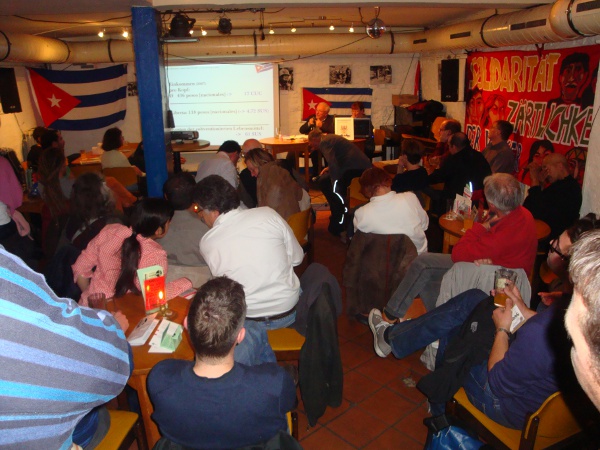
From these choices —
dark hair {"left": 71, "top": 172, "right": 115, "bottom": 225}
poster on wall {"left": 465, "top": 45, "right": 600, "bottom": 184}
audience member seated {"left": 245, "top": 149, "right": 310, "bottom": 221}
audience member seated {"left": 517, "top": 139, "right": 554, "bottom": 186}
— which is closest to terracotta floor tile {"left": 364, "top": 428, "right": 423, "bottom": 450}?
audience member seated {"left": 245, "top": 149, "right": 310, "bottom": 221}

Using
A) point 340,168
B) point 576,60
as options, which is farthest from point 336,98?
point 576,60

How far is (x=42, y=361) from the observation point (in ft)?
3.06

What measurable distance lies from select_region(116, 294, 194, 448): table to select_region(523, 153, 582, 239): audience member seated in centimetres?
333

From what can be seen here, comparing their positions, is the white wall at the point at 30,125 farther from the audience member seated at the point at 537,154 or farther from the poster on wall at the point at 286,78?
the audience member seated at the point at 537,154

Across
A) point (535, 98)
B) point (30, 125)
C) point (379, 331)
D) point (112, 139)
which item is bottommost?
point (379, 331)

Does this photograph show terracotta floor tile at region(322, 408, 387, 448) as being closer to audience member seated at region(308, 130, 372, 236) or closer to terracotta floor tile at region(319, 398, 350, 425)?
terracotta floor tile at region(319, 398, 350, 425)

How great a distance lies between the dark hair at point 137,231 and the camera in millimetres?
2770

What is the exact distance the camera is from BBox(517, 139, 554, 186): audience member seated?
519 cm

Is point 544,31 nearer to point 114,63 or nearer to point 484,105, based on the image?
point 484,105

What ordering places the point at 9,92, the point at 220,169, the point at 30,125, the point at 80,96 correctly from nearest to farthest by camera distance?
the point at 220,169
the point at 9,92
the point at 30,125
the point at 80,96

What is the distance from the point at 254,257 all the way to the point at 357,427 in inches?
48.1

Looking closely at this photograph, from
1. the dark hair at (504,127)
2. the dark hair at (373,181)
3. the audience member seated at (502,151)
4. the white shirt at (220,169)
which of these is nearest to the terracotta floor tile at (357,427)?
the dark hair at (373,181)

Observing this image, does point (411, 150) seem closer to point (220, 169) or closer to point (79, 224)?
point (220, 169)

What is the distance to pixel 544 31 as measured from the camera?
194 inches
